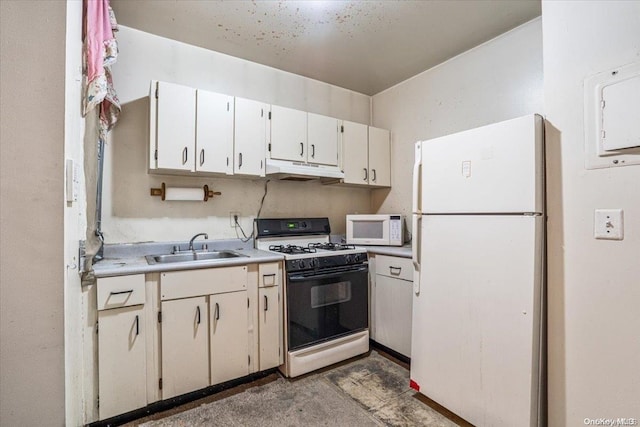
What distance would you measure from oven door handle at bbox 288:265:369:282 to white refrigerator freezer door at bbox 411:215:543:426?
0.63 metres

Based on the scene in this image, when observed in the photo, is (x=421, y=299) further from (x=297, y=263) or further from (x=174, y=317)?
(x=174, y=317)

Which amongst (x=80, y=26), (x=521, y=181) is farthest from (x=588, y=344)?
(x=80, y=26)

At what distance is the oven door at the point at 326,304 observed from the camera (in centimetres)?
222

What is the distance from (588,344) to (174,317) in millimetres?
2169

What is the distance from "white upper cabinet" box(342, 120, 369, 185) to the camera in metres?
2.98

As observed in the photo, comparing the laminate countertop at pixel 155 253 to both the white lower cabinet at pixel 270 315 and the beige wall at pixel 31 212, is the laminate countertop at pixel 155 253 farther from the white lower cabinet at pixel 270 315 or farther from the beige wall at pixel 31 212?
the beige wall at pixel 31 212

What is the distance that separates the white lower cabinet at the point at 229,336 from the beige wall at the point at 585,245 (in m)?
1.77

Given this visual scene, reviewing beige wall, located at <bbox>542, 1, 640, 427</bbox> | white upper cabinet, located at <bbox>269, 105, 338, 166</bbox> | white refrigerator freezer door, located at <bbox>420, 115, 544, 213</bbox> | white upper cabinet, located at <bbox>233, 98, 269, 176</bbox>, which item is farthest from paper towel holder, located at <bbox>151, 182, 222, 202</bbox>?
beige wall, located at <bbox>542, 1, 640, 427</bbox>

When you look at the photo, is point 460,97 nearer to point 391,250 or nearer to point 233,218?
point 391,250

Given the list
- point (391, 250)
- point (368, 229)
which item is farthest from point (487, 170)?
point (368, 229)

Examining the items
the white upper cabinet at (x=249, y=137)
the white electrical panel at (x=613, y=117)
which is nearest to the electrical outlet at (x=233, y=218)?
the white upper cabinet at (x=249, y=137)

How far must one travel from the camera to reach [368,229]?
2.95 meters

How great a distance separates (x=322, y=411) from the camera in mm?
1872

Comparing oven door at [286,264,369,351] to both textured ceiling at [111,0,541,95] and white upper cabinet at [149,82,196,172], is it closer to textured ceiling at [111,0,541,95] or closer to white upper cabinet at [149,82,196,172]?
white upper cabinet at [149,82,196,172]
